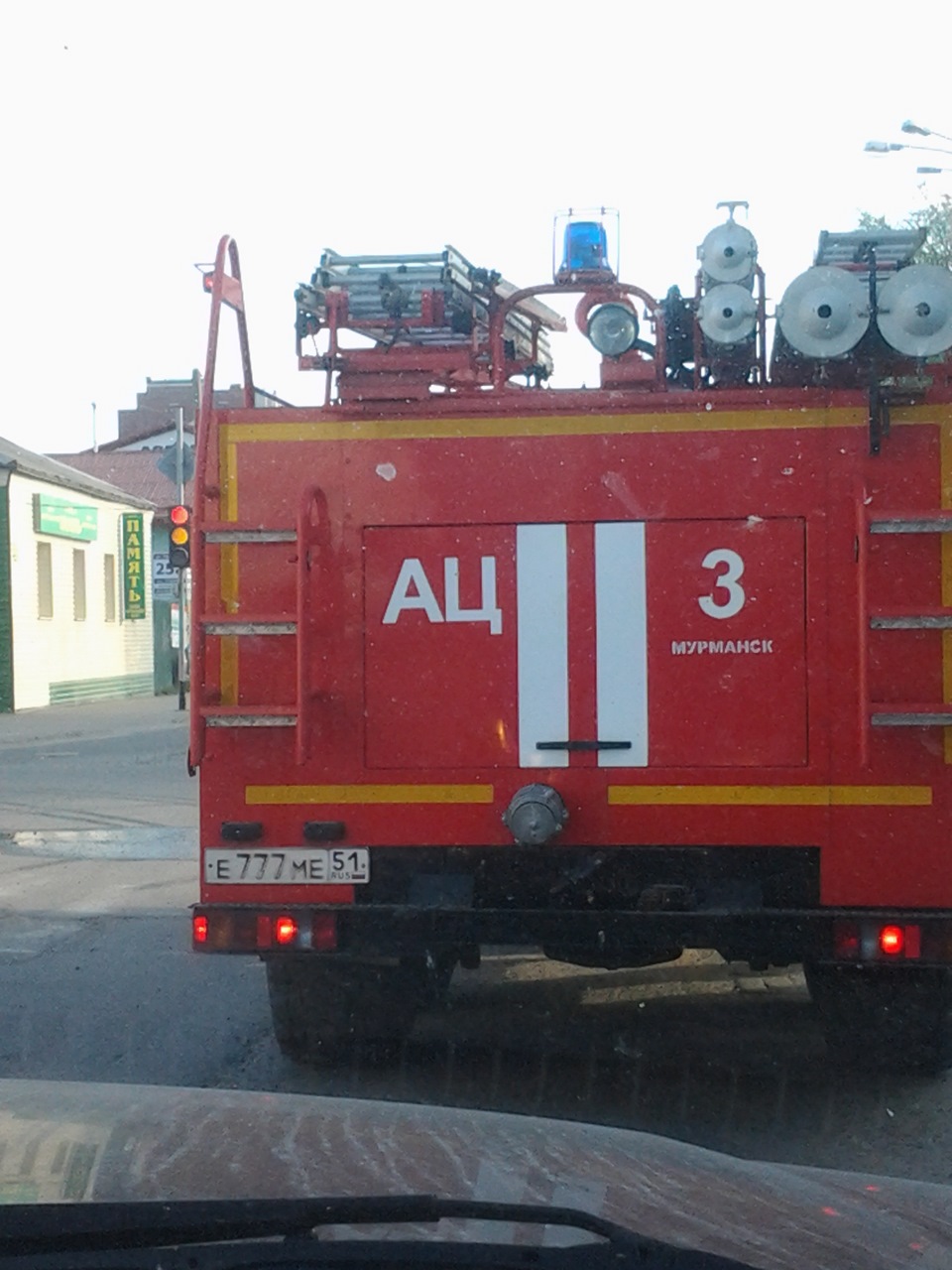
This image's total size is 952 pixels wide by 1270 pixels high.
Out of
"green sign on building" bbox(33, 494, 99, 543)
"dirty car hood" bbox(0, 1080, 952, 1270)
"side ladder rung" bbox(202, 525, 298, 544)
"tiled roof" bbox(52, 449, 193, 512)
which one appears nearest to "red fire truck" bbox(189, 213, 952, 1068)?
"side ladder rung" bbox(202, 525, 298, 544)

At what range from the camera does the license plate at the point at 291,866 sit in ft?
18.2

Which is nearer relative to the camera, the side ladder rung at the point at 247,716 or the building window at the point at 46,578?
the side ladder rung at the point at 247,716

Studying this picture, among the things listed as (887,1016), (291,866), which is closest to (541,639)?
(291,866)

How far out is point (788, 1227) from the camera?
2357 mm

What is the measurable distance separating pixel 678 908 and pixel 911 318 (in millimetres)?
2072

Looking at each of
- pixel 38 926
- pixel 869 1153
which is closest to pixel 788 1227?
pixel 869 1153

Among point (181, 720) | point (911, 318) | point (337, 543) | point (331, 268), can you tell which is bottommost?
point (181, 720)

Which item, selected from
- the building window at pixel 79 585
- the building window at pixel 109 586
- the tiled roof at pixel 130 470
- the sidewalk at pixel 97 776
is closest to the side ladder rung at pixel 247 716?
the sidewalk at pixel 97 776

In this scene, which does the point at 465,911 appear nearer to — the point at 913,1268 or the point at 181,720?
the point at 913,1268

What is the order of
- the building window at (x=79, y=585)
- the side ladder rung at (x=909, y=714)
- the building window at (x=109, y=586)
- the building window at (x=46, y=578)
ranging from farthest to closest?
the building window at (x=109, y=586), the building window at (x=79, y=585), the building window at (x=46, y=578), the side ladder rung at (x=909, y=714)

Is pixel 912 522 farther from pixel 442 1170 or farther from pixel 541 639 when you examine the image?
pixel 442 1170

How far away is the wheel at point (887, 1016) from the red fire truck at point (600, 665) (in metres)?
0.02

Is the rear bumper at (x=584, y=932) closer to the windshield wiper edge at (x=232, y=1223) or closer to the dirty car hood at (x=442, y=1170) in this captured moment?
the dirty car hood at (x=442, y=1170)

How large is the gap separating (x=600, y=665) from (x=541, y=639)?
21 cm
